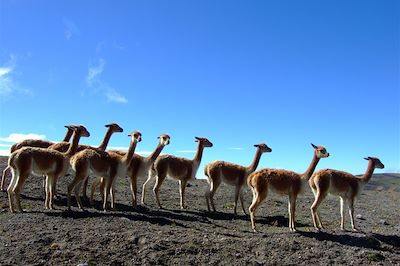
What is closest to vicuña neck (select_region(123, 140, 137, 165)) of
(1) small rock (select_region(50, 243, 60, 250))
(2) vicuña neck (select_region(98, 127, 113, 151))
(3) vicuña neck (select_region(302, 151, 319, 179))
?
(2) vicuña neck (select_region(98, 127, 113, 151))

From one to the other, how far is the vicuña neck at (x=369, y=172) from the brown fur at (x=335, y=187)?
0.13 meters

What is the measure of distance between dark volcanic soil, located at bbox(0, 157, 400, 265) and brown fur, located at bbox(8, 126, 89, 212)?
0.65m

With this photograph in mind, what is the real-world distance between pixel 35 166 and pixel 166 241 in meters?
6.25

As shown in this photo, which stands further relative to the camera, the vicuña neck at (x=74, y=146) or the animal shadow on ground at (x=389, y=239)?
the vicuña neck at (x=74, y=146)

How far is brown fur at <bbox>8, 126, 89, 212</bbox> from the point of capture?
49.9 feet

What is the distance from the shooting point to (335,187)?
1619 centimetres

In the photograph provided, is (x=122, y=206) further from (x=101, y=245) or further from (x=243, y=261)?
(x=243, y=261)

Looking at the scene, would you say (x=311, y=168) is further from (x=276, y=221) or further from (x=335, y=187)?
(x=276, y=221)

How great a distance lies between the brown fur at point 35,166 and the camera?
1521 cm

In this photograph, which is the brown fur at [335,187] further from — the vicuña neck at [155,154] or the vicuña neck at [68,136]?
the vicuña neck at [68,136]

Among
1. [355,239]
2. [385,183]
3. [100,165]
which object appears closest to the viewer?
[355,239]

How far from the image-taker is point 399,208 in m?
25.0

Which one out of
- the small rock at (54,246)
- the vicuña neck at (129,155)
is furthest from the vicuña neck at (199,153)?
the small rock at (54,246)

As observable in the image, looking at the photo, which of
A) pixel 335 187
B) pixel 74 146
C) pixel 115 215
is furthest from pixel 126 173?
pixel 335 187
